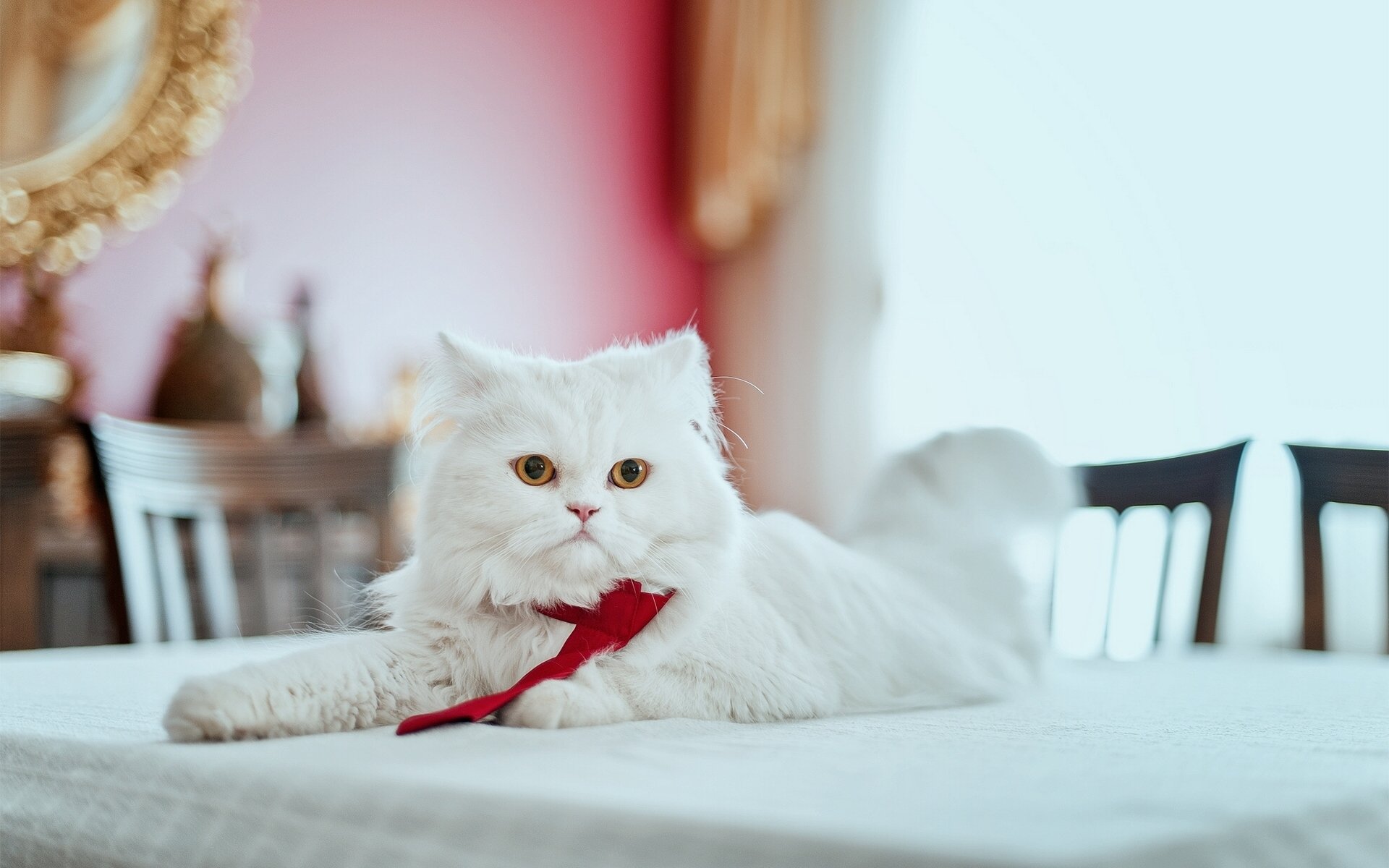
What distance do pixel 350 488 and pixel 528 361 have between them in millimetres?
932

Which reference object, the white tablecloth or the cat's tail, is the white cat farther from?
the cat's tail

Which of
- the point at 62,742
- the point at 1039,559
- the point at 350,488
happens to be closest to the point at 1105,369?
the point at 1039,559

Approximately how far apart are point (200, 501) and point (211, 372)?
107cm

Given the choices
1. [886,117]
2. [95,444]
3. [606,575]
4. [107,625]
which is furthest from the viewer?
[886,117]

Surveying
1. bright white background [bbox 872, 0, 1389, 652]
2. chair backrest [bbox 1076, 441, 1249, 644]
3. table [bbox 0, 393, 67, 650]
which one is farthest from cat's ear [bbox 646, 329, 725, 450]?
bright white background [bbox 872, 0, 1389, 652]

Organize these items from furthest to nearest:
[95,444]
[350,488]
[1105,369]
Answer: [1105,369] → [350,488] → [95,444]

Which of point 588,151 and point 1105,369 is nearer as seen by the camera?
point 1105,369

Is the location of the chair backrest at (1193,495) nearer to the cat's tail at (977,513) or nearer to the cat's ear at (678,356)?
the cat's tail at (977,513)

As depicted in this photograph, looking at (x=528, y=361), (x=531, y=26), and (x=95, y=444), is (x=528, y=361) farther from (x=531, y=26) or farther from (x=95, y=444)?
(x=531, y=26)

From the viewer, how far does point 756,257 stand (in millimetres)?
3887

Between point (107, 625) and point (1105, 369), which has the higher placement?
point (1105, 369)

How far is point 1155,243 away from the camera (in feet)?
8.74

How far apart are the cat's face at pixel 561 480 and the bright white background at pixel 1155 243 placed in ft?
6.22

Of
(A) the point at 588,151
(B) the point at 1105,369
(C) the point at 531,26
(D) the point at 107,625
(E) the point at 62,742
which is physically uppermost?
(C) the point at 531,26
